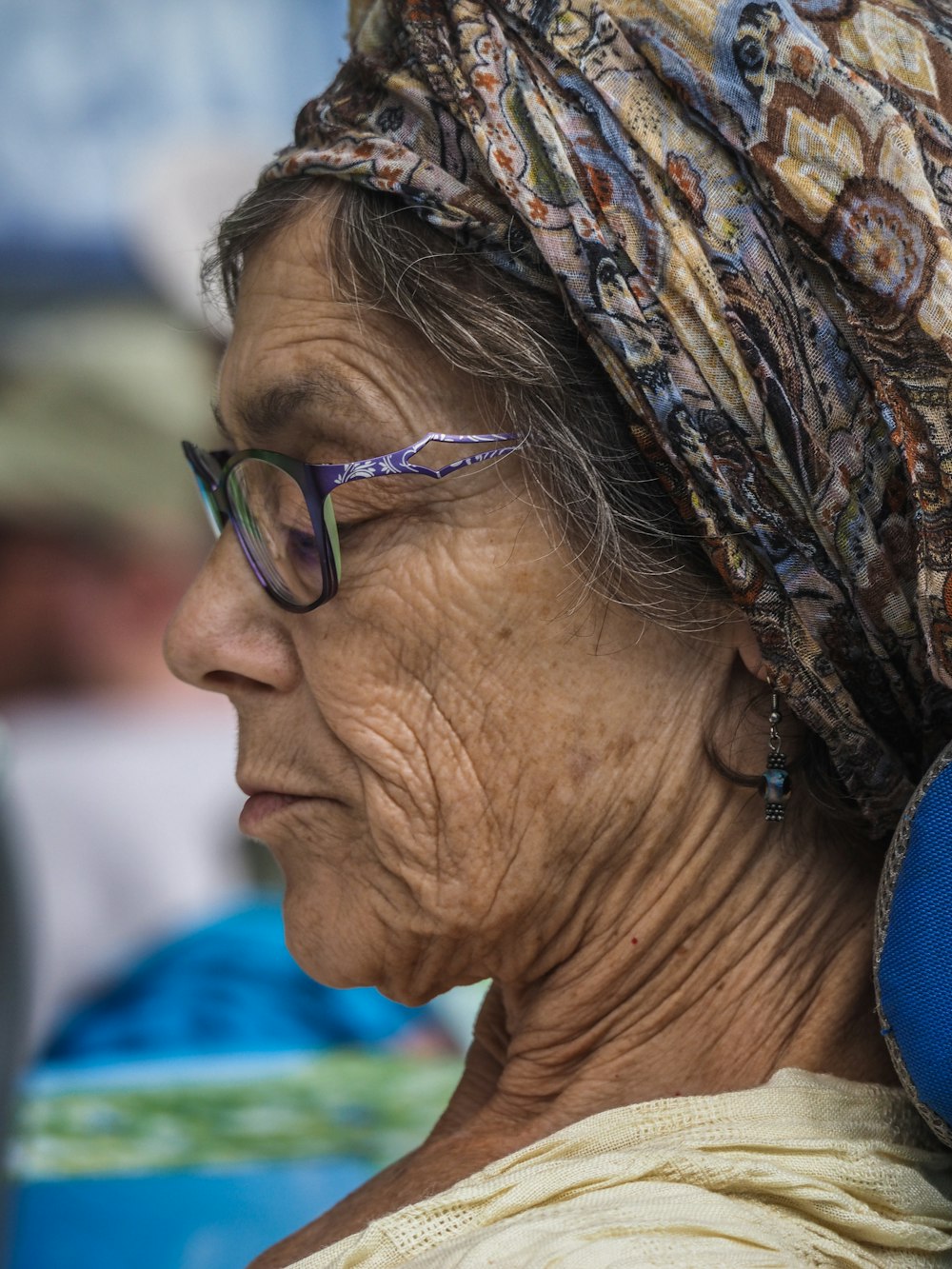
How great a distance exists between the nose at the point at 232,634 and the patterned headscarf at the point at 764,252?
52 cm

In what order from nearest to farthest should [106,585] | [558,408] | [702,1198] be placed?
[702,1198] → [558,408] → [106,585]

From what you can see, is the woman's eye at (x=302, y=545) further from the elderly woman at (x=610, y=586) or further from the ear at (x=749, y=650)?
the ear at (x=749, y=650)

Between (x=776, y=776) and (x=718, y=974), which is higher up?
(x=776, y=776)

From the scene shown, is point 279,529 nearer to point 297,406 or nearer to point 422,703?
point 297,406

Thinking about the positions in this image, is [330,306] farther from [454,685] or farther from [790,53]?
[790,53]

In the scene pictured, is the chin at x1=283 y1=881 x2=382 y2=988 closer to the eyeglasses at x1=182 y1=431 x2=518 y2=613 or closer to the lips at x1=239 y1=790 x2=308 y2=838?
the lips at x1=239 y1=790 x2=308 y2=838

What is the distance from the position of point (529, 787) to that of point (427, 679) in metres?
0.17

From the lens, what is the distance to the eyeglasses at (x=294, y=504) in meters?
1.59

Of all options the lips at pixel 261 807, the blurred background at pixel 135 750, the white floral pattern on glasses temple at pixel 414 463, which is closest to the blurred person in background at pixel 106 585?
the blurred background at pixel 135 750

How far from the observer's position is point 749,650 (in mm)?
1579

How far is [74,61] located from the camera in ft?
18.6

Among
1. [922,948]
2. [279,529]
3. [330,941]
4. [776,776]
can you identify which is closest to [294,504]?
[279,529]

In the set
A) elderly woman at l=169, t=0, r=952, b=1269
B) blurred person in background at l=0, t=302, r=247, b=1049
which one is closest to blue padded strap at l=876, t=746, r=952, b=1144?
elderly woman at l=169, t=0, r=952, b=1269

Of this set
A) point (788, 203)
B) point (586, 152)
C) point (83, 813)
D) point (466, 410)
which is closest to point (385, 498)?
point (466, 410)
